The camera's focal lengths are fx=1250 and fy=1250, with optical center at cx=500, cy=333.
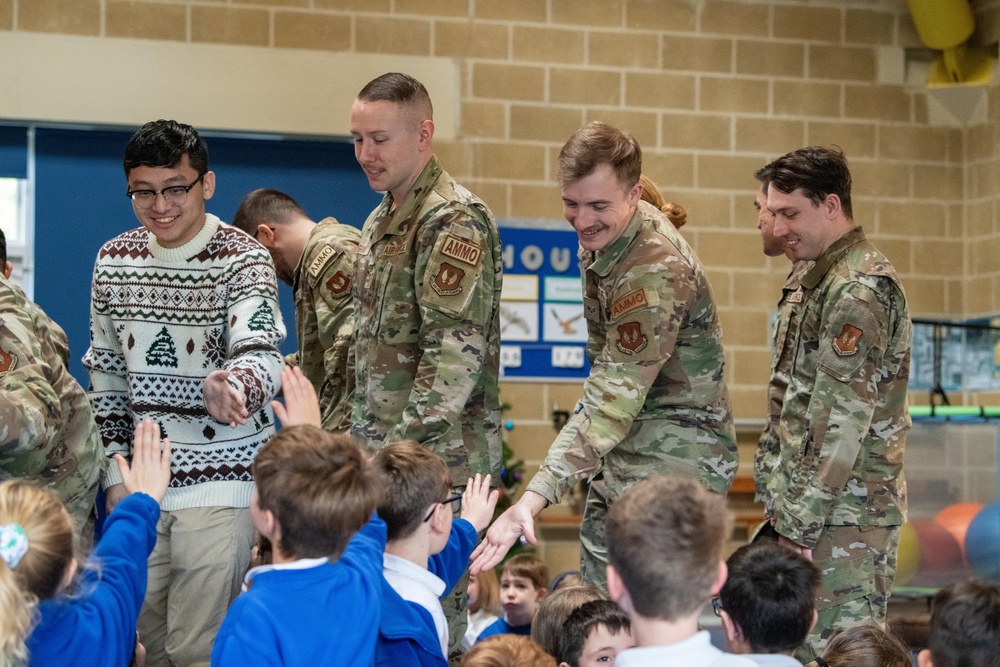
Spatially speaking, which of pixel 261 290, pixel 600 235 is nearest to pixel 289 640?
pixel 261 290

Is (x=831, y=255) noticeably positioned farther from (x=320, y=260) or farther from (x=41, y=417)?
(x=41, y=417)

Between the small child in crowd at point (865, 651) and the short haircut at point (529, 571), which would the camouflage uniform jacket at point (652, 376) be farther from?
the short haircut at point (529, 571)

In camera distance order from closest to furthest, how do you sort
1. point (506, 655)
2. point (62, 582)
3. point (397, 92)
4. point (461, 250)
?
point (62, 582), point (506, 655), point (461, 250), point (397, 92)

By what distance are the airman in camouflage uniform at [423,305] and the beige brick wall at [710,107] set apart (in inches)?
122

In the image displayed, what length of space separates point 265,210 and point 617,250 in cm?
175

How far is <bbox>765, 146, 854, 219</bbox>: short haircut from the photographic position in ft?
10.9

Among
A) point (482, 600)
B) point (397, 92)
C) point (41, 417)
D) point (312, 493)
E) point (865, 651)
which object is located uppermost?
point (397, 92)

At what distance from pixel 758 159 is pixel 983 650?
4898 mm

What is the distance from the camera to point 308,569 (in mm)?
2205

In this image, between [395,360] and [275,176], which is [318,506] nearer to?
[395,360]

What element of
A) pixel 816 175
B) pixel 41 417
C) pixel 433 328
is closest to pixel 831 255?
pixel 816 175

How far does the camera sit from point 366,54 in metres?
6.20

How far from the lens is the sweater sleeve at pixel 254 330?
2625 mm

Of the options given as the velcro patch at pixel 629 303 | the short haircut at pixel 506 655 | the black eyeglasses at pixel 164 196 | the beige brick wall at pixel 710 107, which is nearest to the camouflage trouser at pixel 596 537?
the velcro patch at pixel 629 303
